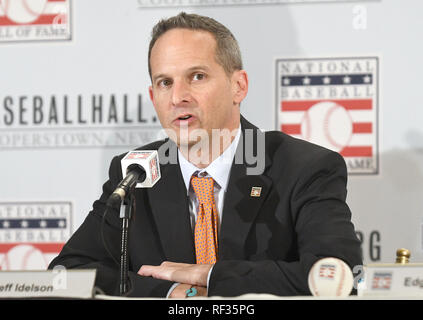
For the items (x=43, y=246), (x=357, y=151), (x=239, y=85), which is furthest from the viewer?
(x=43, y=246)

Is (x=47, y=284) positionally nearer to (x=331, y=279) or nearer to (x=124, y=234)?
(x=124, y=234)

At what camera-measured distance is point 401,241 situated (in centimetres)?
330

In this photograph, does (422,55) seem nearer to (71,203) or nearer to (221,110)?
(221,110)

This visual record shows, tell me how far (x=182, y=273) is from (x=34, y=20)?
6.52ft

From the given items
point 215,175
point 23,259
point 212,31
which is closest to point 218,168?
point 215,175

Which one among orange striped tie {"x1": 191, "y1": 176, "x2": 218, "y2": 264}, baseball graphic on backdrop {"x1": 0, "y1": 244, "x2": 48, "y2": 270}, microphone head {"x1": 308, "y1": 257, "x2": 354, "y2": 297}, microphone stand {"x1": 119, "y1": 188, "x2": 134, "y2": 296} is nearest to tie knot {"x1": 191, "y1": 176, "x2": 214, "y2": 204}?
orange striped tie {"x1": 191, "y1": 176, "x2": 218, "y2": 264}

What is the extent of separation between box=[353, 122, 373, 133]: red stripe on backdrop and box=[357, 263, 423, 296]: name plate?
5.73ft

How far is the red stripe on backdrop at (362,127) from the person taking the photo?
334 centimetres

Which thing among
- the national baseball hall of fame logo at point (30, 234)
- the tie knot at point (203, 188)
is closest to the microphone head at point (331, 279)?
the tie knot at point (203, 188)

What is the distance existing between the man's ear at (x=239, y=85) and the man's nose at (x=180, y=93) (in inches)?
12.0

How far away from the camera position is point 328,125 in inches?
133

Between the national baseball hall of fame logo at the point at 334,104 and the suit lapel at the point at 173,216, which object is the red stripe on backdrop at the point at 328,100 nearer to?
the national baseball hall of fame logo at the point at 334,104

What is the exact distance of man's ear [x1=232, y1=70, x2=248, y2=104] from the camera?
2.99 m

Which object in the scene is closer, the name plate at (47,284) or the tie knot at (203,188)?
the name plate at (47,284)
